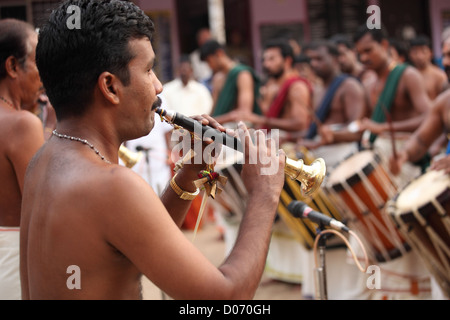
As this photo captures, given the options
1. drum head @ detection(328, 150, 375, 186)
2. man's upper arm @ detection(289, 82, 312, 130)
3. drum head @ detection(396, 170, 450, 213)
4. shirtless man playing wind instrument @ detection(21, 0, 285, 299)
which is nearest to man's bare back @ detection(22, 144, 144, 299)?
shirtless man playing wind instrument @ detection(21, 0, 285, 299)

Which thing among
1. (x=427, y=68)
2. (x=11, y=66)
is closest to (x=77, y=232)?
(x=11, y=66)

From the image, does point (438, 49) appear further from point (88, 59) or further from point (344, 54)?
point (88, 59)

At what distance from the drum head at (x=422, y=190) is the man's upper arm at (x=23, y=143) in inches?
88.4

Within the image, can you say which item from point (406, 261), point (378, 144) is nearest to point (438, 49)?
point (378, 144)

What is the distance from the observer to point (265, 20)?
12.6m

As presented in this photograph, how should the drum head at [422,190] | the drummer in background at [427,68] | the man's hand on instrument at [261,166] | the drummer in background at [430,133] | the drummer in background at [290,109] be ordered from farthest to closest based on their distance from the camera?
the drummer in background at [427,68] → the drummer in background at [290,109] → the drummer in background at [430,133] → the drum head at [422,190] → the man's hand on instrument at [261,166]

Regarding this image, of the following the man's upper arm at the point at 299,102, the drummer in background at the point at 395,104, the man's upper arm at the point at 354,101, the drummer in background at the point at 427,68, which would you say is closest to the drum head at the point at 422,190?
the drummer in background at the point at 395,104

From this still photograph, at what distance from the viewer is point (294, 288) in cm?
613

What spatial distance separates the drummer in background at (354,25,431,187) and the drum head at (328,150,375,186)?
1.81 feet

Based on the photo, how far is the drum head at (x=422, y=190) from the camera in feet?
11.5

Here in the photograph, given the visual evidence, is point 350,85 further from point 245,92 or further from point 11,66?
point 11,66

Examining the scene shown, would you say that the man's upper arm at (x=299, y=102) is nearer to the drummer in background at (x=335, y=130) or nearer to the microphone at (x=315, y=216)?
the drummer in background at (x=335, y=130)

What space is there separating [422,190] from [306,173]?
1.84 metres

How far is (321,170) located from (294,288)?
4168mm
